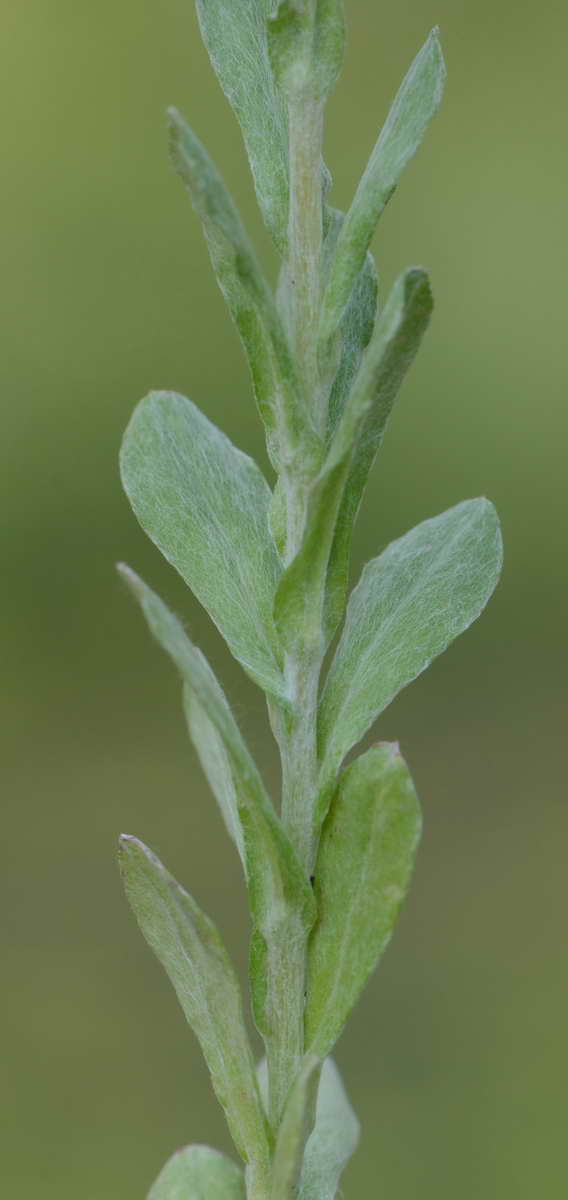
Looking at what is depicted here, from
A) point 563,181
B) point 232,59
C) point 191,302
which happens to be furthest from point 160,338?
point 232,59

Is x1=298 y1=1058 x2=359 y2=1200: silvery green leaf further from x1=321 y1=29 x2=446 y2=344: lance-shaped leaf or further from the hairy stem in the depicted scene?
x1=321 y1=29 x2=446 y2=344: lance-shaped leaf

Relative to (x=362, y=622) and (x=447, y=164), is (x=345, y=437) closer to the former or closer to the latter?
(x=362, y=622)

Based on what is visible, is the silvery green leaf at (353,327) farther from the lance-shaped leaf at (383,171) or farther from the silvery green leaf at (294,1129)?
the silvery green leaf at (294,1129)

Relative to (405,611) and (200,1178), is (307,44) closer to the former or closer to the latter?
(405,611)

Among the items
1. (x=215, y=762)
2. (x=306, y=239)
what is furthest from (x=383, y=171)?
(x=215, y=762)

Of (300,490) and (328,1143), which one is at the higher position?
(300,490)

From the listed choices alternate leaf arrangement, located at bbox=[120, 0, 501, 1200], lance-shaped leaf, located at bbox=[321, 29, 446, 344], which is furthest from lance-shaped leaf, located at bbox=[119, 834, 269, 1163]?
lance-shaped leaf, located at bbox=[321, 29, 446, 344]
